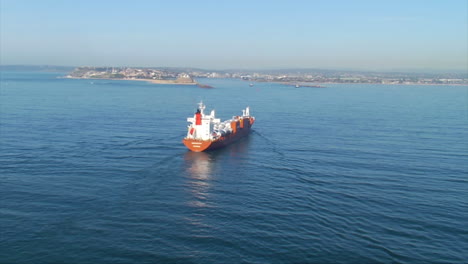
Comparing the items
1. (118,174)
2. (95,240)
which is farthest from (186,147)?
(95,240)

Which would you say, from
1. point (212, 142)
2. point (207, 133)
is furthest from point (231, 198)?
point (207, 133)

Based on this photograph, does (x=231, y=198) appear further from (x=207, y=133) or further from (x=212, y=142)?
(x=207, y=133)

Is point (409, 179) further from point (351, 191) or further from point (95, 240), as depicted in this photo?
point (95, 240)

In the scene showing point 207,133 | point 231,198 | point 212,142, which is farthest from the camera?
point 207,133

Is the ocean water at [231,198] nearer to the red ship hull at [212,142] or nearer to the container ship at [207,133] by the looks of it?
the red ship hull at [212,142]

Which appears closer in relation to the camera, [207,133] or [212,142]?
[212,142]

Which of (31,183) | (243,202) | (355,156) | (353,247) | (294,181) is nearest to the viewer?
(353,247)

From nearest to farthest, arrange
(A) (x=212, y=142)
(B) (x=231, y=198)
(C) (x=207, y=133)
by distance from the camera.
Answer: (B) (x=231, y=198) → (A) (x=212, y=142) → (C) (x=207, y=133)

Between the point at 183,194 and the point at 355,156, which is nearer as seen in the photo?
the point at 183,194

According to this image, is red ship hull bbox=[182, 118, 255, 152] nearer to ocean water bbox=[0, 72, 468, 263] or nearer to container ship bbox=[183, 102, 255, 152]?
container ship bbox=[183, 102, 255, 152]
